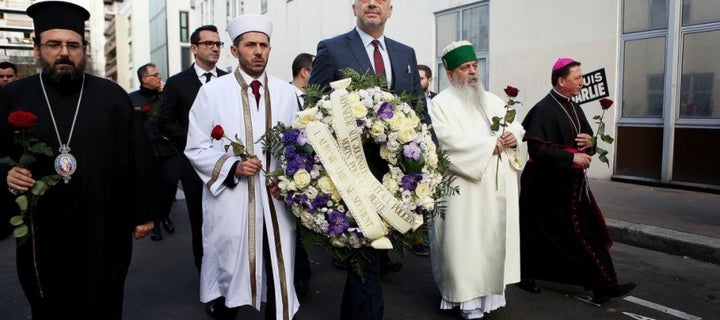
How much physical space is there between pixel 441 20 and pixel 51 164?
37.7 ft

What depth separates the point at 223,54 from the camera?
27000 millimetres

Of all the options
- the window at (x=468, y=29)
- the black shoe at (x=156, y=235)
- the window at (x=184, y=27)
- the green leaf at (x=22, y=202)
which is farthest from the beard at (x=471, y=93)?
the window at (x=184, y=27)

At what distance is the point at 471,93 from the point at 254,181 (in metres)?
1.74

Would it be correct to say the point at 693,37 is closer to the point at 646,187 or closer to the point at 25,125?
the point at 646,187

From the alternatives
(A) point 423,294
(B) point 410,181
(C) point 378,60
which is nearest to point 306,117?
(B) point 410,181

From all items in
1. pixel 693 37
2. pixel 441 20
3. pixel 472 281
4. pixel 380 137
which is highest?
pixel 441 20

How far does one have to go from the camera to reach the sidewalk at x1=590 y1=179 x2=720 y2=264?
20.0 ft

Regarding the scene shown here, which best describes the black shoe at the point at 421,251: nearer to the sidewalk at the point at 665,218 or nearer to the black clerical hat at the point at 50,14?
the sidewalk at the point at 665,218

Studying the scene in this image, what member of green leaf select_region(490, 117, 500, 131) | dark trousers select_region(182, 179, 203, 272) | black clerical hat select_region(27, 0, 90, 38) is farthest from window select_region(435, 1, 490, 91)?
black clerical hat select_region(27, 0, 90, 38)

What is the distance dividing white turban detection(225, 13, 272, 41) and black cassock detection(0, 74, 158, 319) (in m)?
0.77

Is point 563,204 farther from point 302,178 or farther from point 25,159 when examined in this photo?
point 25,159

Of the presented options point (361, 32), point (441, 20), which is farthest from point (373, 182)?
point (441, 20)

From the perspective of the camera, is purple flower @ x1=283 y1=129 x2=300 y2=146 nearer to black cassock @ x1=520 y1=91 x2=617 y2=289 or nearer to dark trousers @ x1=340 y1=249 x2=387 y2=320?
dark trousers @ x1=340 y1=249 x2=387 y2=320

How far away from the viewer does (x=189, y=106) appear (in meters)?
4.96
